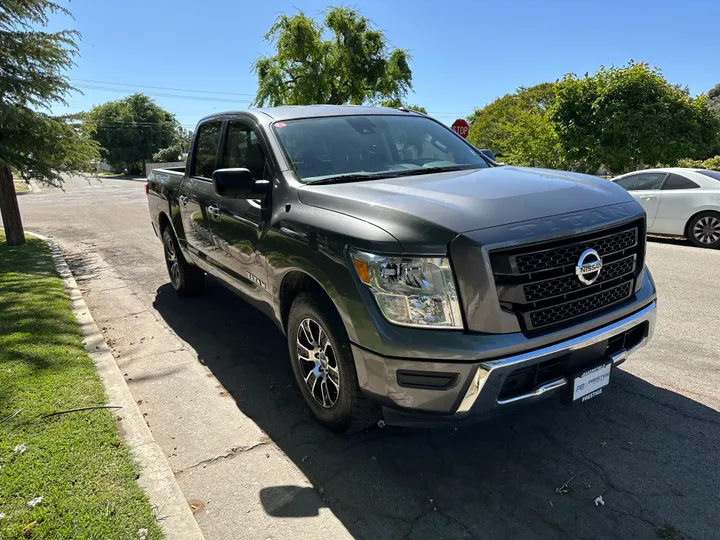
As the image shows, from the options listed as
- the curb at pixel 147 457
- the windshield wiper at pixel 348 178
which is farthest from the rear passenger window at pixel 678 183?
the curb at pixel 147 457

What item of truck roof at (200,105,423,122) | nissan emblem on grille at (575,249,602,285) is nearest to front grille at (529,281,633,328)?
nissan emblem on grille at (575,249,602,285)

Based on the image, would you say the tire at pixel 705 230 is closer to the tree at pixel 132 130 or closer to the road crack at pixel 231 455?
the road crack at pixel 231 455

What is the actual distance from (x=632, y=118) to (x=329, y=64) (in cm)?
1540

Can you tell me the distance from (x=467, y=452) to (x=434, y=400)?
759 mm

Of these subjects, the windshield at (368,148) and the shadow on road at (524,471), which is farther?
the windshield at (368,148)

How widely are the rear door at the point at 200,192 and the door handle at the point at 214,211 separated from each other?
33mm

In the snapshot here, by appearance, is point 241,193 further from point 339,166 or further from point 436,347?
point 436,347

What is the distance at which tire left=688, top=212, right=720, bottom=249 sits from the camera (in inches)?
345

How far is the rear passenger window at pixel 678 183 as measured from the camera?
357 inches

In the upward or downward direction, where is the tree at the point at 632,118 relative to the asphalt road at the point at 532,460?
upward

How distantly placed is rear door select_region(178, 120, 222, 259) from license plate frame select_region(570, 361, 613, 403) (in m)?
3.18

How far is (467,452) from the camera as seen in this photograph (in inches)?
120

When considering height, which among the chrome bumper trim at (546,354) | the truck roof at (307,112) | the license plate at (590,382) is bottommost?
the license plate at (590,382)

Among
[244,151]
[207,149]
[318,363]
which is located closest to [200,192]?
[207,149]
